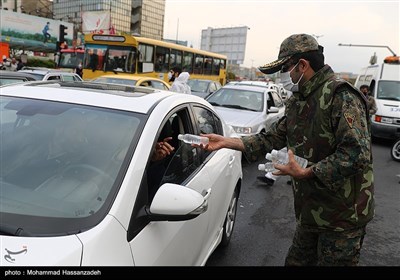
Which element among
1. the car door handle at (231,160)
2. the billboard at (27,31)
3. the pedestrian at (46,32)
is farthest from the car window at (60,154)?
the pedestrian at (46,32)

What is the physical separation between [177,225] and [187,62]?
58.5 feet

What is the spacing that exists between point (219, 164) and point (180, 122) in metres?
0.60

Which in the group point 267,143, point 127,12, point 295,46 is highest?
point 127,12

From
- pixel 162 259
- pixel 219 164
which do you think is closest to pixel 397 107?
pixel 219 164

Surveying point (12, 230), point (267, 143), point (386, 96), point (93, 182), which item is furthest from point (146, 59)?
point (12, 230)

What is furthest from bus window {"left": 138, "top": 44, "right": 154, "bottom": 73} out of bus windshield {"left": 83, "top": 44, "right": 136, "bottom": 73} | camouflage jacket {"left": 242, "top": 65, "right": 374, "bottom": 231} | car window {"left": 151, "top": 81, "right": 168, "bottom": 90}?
camouflage jacket {"left": 242, "top": 65, "right": 374, "bottom": 231}

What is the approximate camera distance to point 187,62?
19.5 metres

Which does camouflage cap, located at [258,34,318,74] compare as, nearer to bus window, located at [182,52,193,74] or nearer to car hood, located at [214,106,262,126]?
car hood, located at [214,106,262,126]

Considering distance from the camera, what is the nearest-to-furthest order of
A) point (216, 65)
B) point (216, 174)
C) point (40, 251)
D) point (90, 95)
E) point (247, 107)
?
point (40, 251), point (90, 95), point (216, 174), point (247, 107), point (216, 65)

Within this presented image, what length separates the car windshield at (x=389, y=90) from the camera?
40.1 ft

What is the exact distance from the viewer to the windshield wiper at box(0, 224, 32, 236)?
62.9 inches

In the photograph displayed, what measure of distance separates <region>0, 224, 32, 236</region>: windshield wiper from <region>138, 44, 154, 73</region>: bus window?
13.5 m

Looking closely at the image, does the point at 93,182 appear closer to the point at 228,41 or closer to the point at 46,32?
→ the point at 228,41
